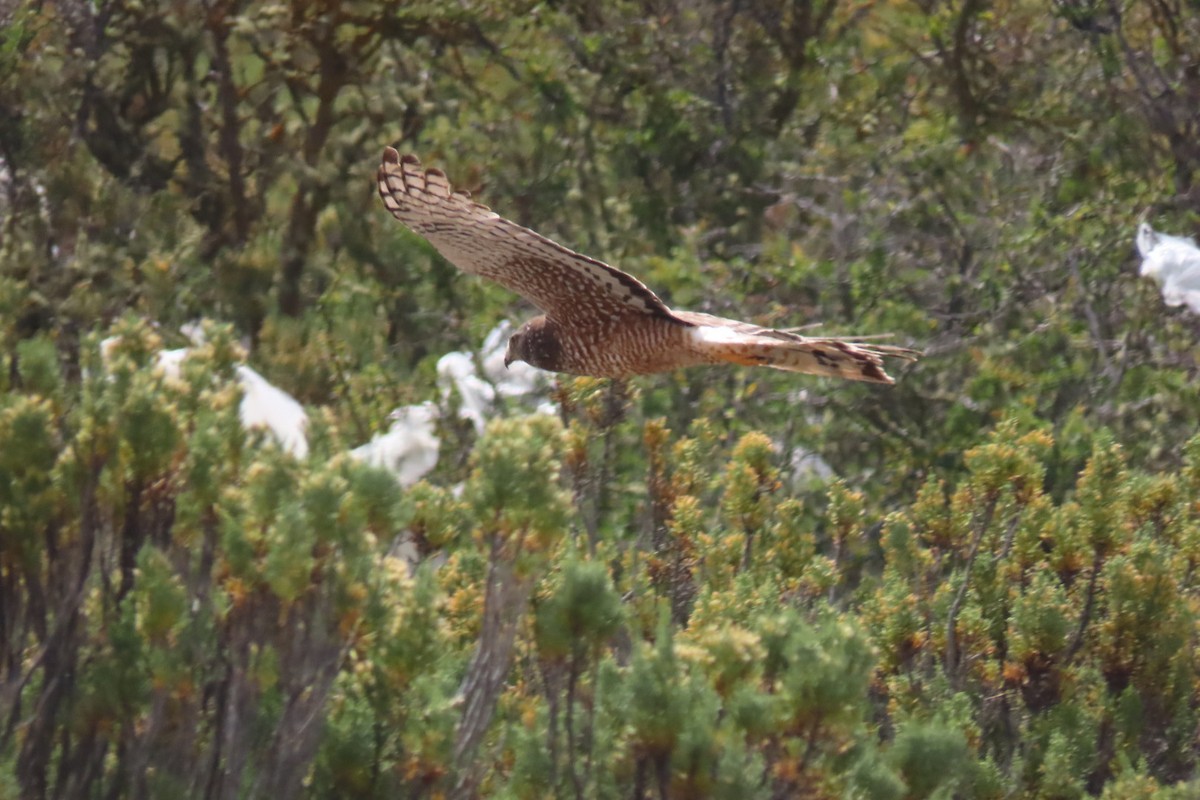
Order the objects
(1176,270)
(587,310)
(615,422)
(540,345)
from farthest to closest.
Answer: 1. (1176,270)
2. (540,345)
3. (587,310)
4. (615,422)

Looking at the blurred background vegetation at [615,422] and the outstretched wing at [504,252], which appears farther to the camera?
the outstretched wing at [504,252]

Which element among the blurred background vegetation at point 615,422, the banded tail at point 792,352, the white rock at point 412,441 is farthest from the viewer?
the white rock at point 412,441

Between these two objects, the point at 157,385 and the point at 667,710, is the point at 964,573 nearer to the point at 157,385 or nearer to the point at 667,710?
the point at 667,710

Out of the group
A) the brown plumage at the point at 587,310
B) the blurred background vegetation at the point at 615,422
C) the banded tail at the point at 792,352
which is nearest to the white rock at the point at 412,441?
the blurred background vegetation at the point at 615,422

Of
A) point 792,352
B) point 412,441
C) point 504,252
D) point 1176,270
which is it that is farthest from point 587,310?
point 1176,270

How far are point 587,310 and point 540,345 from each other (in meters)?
0.32

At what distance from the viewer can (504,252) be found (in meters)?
5.14

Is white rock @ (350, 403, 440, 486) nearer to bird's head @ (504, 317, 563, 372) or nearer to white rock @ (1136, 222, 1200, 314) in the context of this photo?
bird's head @ (504, 317, 563, 372)

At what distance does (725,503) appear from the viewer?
507cm

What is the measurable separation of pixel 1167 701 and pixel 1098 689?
0.17 m

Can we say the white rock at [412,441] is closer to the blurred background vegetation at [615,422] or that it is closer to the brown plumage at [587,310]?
the blurred background vegetation at [615,422]

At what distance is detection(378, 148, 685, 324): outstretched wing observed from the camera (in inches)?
193

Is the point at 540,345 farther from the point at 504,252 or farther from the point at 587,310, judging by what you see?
the point at 504,252

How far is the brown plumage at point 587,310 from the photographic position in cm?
485
